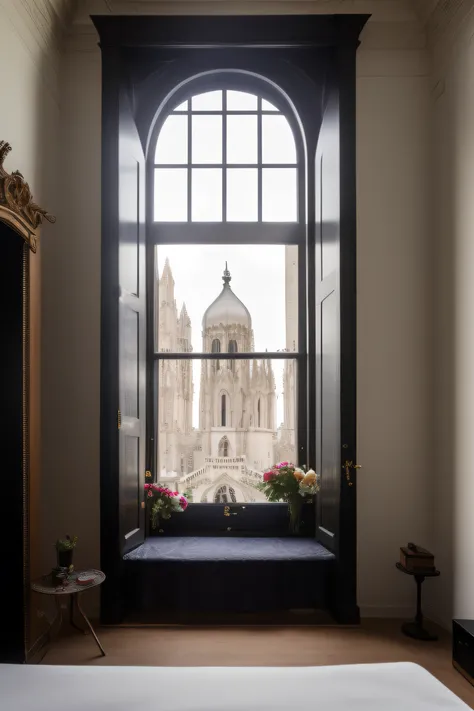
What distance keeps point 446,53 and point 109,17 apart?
2.18 meters

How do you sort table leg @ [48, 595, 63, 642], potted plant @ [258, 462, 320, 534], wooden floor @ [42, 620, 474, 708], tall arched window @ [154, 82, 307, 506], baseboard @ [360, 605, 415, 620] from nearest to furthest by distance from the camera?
1. wooden floor @ [42, 620, 474, 708]
2. table leg @ [48, 595, 63, 642]
3. baseboard @ [360, 605, 415, 620]
4. potted plant @ [258, 462, 320, 534]
5. tall arched window @ [154, 82, 307, 506]

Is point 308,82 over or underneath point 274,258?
over

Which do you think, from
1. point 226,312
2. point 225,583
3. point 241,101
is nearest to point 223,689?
point 225,583

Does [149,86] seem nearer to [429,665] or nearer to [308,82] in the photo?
[308,82]

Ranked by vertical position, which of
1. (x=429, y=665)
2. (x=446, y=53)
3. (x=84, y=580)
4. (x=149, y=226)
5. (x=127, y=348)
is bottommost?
(x=429, y=665)

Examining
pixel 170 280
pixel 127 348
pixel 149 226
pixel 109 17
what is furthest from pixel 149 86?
pixel 127 348

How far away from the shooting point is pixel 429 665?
125 inches

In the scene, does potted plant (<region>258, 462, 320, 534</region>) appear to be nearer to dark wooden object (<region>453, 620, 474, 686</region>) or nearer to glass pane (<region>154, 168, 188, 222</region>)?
dark wooden object (<region>453, 620, 474, 686</region>)

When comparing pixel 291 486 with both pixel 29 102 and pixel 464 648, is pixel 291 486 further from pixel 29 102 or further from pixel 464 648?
pixel 29 102

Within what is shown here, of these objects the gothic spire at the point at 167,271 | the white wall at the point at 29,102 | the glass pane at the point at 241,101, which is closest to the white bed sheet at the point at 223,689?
the white wall at the point at 29,102

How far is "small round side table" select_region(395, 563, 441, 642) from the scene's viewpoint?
3.54 meters

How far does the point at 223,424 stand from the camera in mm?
4449

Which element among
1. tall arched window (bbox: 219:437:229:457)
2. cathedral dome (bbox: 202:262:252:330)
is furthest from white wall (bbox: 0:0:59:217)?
tall arched window (bbox: 219:437:229:457)

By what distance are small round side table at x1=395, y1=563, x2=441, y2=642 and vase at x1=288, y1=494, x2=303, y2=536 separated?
786mm
